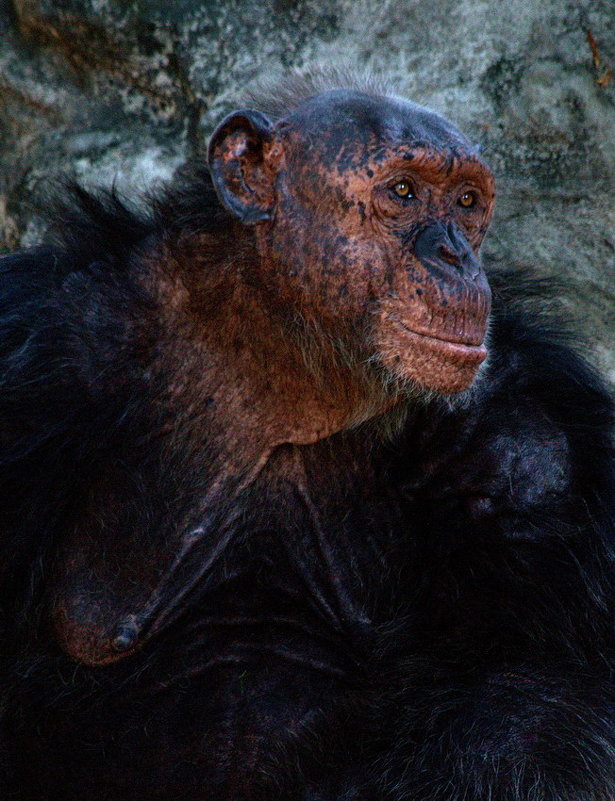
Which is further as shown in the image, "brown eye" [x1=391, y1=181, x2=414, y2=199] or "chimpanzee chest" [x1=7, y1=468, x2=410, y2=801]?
"chimpanzee chest" [x1=7, y1=468, x2=410, y2=801]

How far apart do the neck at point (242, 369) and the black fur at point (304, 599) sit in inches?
3.5

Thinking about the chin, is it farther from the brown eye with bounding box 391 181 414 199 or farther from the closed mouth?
the brown eye with bounding box 391 181 414 199

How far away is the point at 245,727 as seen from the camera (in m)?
3.76

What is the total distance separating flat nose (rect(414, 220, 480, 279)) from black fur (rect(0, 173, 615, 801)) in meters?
0.59

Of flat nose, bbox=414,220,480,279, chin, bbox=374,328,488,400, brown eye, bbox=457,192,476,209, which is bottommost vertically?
chin, bbox=374,328,488,400

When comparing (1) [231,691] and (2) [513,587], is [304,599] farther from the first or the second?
(2) [513,587]

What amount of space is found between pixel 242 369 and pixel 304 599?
806 mm

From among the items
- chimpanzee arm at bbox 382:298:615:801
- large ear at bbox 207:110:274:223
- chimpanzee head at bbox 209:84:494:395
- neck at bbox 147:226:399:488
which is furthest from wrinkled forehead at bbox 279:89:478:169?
chimpanzee arm at bbox 382:298:615:801

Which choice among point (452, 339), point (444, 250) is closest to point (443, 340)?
point (452, 339)

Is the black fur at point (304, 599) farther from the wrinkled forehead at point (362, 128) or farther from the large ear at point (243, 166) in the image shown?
the wrinkled forehead at point (362, 128)

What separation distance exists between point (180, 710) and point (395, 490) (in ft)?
3.34

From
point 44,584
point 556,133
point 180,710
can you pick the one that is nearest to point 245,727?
point 180,710

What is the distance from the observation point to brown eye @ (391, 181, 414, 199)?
354cm

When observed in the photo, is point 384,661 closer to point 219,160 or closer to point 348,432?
point 348,432
